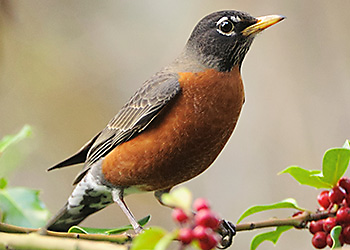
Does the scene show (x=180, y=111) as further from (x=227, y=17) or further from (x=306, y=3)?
(x=306, y=3)

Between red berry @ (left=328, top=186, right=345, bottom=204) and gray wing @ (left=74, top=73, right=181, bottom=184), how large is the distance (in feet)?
2.51

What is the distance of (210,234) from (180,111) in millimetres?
1207

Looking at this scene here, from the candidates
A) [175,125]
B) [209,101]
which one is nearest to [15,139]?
[175,125]

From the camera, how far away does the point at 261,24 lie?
214 centimetres

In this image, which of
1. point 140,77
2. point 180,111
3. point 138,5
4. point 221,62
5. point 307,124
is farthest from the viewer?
point 138,5

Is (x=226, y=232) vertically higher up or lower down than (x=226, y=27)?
lower down

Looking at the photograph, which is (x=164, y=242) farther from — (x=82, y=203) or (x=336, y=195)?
(x=82, y=203)

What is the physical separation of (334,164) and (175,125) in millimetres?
675

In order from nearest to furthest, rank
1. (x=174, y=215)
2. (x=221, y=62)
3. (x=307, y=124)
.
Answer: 1. (x=174, y=215)
2. (x=221, y=62)
3. (x=307, y=124)

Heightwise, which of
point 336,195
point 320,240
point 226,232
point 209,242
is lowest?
point 226,232

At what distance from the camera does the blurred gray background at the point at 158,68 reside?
4297 mm

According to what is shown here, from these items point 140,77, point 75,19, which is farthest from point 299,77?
point 75,19

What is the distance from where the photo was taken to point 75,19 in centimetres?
521

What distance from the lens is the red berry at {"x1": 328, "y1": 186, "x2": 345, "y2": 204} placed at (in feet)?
5.19
